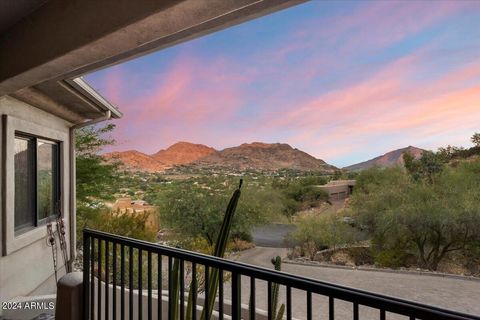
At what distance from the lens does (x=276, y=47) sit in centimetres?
1855

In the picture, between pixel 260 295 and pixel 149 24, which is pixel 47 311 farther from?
pixel 260 295

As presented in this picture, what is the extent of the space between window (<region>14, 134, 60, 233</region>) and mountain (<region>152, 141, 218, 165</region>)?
13.1 m

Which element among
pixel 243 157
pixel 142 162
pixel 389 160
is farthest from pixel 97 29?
pixel 389 160

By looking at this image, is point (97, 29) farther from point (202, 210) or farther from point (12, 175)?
point (202, 210)

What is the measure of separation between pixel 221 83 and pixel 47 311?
16955mm

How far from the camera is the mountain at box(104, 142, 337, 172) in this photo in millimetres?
18266

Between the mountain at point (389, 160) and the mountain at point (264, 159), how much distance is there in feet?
4.85

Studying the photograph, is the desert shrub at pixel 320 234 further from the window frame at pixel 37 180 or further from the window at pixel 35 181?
the window at pixel 35 181

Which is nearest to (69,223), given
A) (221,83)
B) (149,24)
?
(149,24)

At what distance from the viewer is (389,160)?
18047 millimetres

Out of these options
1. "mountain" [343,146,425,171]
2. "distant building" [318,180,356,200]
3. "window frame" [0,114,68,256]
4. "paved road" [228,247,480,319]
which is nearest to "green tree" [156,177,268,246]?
"paved road" [228,247,480,319]

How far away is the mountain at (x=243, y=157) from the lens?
59.9 feet

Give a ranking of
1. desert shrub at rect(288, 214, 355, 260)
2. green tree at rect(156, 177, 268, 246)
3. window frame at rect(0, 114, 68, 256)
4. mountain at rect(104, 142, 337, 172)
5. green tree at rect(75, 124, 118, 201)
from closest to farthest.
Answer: window frame at rect(0, 114, 68, 256) → green tree at rect(75, 124, 118, 201) → green tree at rect(156, 177, 268, 246) → desert shrub at rect(288, 214, 355, 260) → mountain at rect(104, 142, 337, 172)

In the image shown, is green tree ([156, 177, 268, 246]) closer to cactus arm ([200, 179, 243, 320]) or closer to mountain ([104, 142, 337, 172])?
mountain ([104, 142, 337, 172])
